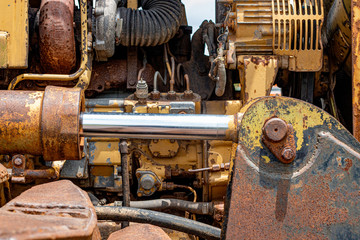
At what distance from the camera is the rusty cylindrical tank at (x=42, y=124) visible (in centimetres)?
108

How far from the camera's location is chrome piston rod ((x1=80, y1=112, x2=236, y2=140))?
104cm

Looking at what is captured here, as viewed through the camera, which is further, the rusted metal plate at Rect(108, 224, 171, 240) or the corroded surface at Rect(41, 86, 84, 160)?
the rusted metal plate at Rect(108, 224, 171, 240)

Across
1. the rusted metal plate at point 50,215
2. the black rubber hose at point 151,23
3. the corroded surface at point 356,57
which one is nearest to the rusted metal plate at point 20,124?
the rusted metal plate at point 50,215

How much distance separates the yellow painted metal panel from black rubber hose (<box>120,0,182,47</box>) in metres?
0.59

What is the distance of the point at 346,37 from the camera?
91.4 inches

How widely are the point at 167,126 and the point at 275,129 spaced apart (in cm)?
27

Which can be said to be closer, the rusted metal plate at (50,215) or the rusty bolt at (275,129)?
the rusted metal plate at (50,215)

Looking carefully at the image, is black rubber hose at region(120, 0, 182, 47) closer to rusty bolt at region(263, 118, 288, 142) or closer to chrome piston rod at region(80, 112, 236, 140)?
chrome piston rod at region(80, 112, 236, 140)

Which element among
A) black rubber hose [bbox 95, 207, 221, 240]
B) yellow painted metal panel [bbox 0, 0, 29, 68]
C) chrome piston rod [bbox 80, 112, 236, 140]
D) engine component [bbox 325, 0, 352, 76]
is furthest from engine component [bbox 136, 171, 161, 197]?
chrome piston rod [bbox 80, 112, 236, 140]

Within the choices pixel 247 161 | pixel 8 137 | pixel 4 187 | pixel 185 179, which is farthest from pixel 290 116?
pixel 185 179

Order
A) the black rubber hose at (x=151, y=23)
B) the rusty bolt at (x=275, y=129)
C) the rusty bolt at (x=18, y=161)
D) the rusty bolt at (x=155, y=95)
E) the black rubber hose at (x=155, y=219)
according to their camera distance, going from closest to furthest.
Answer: the rusty bolt at (x=275, y=129) < the black rubber hose at (x=155, y=219) < the rusty bolt at (x=18, y=161) < the rusty bolt at (x=155, y=95) < the black rubber hose at (x=151, y=23)

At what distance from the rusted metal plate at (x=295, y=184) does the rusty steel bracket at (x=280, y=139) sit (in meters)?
0.02

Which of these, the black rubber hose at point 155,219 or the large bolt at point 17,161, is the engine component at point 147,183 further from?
the black rubber hose at point 155,219

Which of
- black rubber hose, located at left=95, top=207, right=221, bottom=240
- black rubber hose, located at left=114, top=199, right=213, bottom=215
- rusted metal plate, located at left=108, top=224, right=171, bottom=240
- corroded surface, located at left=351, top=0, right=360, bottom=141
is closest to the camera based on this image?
rusted metal plate, located at left=108, top=224, right=171, bottom=240
